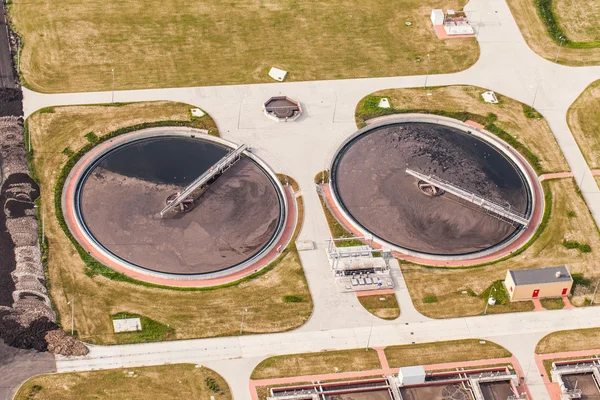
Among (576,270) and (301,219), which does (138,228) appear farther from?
(576,270)

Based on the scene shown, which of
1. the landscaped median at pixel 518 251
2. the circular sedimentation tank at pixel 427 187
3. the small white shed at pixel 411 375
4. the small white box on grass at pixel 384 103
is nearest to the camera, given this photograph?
the small white shed at pixel 411 375

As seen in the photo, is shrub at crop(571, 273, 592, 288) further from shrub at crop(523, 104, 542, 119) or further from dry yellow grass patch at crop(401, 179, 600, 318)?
shrub at crop(523, 104, 542, 119)

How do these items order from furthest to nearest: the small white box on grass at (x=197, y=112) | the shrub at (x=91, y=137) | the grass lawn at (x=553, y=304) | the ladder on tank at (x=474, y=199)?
the small white box on grass at (x=197, y=112) < the shrub at (x=91, y=137) < the ladder on tank at (x=474, y=199) < the grass lawn at (x=553, y=304)

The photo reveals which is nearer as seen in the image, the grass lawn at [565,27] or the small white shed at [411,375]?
the small white shed at [411,375]

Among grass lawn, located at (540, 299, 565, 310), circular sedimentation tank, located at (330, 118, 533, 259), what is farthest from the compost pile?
grass lawn, located at (540, 299, 565, 310)

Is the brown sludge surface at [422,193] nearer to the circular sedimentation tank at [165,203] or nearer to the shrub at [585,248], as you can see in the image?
the shrub at [585,248]

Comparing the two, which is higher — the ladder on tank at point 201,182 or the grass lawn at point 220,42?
the grass lawn at point 220,42

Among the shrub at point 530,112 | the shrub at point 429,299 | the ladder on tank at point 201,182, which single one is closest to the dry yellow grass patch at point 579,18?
the shrub at point 530,112

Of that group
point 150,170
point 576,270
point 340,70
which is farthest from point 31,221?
point 576,270
